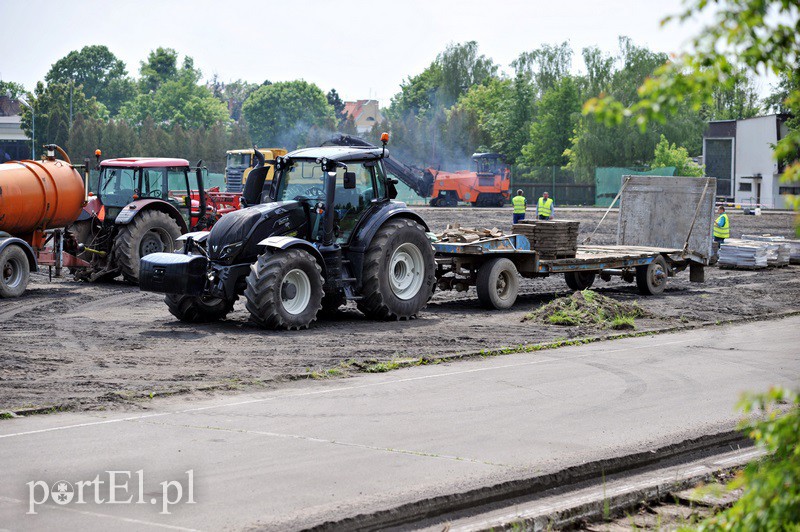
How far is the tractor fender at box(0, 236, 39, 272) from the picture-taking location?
18.4m

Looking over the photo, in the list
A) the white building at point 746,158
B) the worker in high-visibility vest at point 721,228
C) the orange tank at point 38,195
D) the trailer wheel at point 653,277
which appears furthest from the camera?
the white building at point 746,158

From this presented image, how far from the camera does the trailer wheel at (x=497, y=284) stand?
18.3 m

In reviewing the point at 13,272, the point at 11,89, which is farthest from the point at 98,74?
the point at 13,272

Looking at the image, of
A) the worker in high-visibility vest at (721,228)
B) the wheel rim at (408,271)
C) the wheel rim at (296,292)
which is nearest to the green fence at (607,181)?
the worker in high-visibility vest at (721,228)

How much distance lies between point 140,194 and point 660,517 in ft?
54.6

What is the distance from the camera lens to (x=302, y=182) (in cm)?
1619

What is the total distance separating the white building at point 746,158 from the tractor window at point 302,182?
2203 inches

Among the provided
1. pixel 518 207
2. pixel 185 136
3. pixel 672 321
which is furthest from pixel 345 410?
pixel 185 136

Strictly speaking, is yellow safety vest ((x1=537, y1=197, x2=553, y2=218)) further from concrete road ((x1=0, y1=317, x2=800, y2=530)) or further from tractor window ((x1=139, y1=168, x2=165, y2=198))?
concrete road ((x1=0, y1=317, x2=800, y2=530))

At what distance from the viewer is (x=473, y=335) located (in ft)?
50.4

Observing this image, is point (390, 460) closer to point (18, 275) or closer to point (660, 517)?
point (660, 517)

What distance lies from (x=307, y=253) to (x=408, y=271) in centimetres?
234

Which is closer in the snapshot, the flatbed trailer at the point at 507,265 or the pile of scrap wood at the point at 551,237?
the flatbed trailer at the point at 507,265

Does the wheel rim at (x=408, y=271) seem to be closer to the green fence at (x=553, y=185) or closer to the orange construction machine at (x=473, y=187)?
the orange construction machine at (x=473, y=187)
